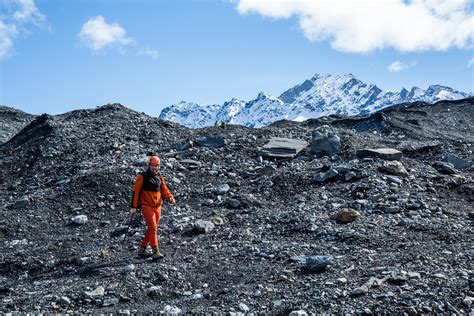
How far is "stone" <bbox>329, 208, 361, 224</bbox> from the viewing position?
1145 centimetres

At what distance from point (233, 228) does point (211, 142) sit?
716 centimetres

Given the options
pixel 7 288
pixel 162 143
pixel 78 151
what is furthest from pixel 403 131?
pixel 7 288

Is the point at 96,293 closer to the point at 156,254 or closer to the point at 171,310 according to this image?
the point at 171,310

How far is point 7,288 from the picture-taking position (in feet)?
28.4

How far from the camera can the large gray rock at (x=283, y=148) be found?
16984 mm

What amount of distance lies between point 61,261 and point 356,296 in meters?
6.50

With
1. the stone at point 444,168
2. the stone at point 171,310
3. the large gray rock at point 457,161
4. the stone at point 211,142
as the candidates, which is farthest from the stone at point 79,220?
the large gray rock at point 457,161

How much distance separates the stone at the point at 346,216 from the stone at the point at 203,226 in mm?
3084

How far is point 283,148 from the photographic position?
1730 cm

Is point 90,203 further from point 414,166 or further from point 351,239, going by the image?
point 414,166

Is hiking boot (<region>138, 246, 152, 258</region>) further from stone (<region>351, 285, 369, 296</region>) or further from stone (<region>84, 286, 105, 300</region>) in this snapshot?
stone (<region>351, 285, 369, 296</region>)

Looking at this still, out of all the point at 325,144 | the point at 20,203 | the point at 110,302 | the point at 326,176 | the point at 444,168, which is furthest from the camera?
the point at 325,144

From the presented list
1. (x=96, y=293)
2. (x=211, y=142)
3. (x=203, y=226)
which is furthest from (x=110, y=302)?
(x=211, y=142)

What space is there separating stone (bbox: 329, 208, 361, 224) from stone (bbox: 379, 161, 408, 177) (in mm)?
3156
